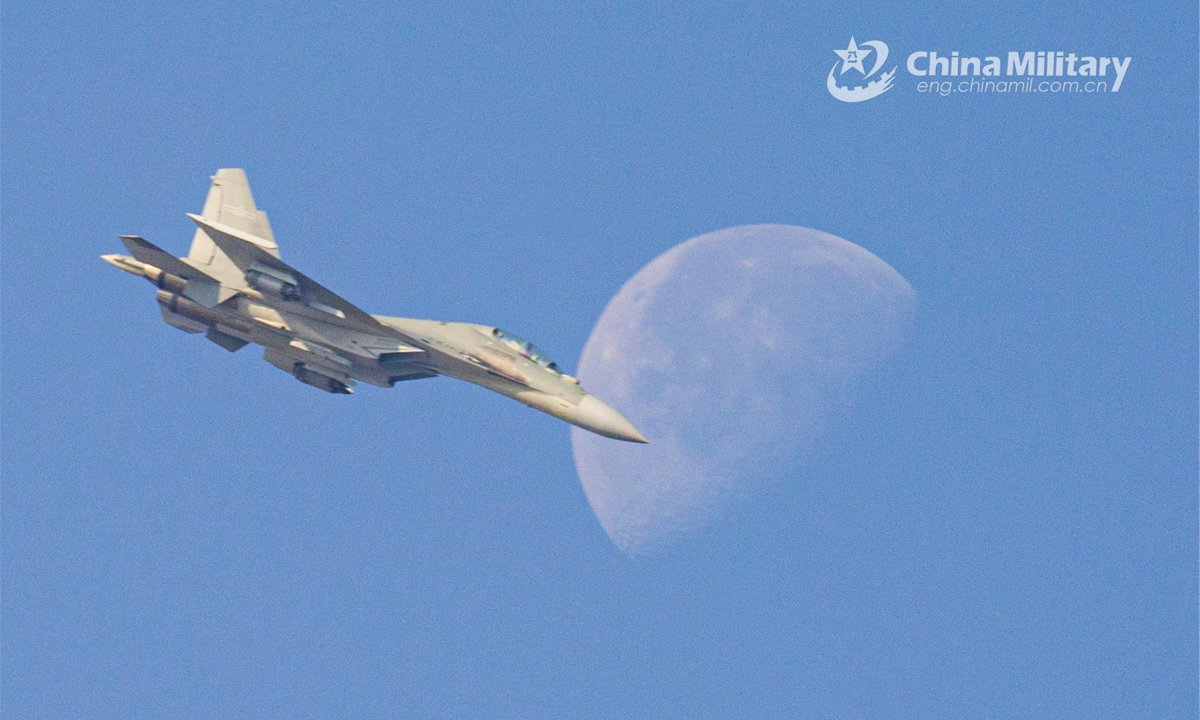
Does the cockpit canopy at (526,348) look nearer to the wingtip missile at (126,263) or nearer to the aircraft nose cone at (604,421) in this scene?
the aircraft nose cone at (604,421)

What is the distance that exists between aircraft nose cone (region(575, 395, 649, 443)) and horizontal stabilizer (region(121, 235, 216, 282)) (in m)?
11.1

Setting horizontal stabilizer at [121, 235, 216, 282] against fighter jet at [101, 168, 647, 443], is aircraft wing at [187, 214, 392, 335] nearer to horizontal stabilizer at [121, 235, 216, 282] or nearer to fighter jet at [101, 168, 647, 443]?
fighter jet at [101, 168, 647, 443]

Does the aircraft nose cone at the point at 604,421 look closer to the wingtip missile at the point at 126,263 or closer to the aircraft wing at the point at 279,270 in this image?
the aircraft wing at the point at 279,270

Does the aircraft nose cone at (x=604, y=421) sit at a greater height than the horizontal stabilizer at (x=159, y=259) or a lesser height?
lesser

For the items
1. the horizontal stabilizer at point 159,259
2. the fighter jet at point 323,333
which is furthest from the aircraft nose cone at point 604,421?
the horizontal stabilizer at point 159,259

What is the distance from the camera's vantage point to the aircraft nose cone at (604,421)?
40.4 m

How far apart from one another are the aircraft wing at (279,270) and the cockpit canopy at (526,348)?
297 cm

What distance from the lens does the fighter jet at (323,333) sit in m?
41.3

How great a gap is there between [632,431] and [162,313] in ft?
46.1

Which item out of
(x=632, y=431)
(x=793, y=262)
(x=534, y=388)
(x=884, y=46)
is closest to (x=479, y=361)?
(x=534, y=388)

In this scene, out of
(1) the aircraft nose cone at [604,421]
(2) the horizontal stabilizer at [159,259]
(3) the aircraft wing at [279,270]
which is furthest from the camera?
(2) the horizontal stabilizer at [159,259]

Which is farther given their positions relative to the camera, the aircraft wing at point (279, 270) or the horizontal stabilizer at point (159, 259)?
the horizontal stabilizer at point (159, 259)

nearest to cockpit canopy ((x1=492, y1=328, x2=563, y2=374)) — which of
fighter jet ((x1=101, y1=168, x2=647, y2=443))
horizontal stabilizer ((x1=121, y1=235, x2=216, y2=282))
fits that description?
fighter jet ((x1=101, y1=168, x2=647, y2=443))

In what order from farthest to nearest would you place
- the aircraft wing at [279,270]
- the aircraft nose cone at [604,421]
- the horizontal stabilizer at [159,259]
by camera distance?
the horizontal stabilizer at [159,259], the aircraft wing at [279,270], the aircraft nose cone at [604,421]
